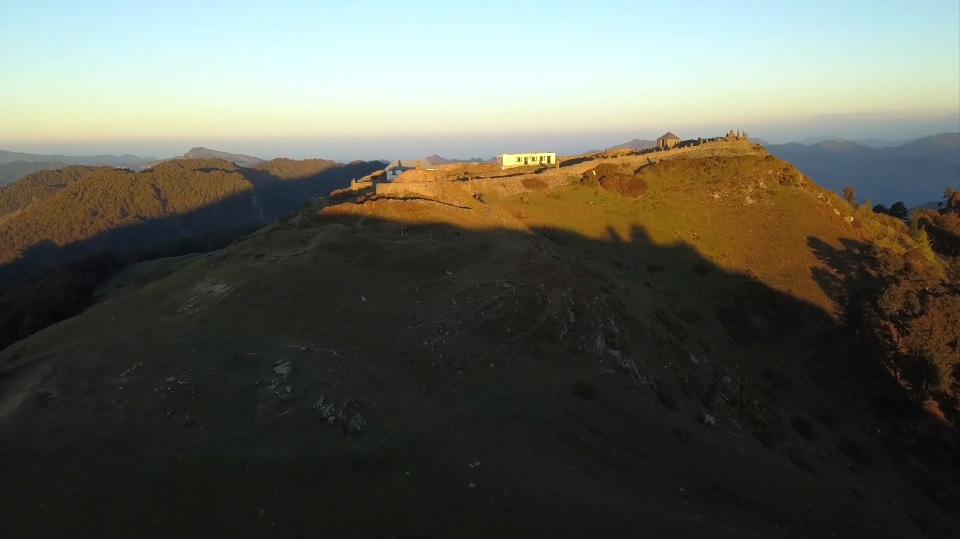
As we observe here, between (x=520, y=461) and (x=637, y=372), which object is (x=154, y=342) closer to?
(x=520, y=461)

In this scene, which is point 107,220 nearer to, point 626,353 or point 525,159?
point 525,159

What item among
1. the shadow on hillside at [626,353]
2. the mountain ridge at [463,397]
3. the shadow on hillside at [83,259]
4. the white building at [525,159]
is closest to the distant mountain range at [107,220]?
the shadow on hillside at [83,259]

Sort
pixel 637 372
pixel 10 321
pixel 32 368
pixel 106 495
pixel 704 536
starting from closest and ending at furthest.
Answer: pixel 106 495 → pixel 704 536 → pixel 32 368 → pixel 637 372 → pixel 10 321

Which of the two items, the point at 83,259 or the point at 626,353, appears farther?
the point at 83,259

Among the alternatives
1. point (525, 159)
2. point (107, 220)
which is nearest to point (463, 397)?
point (525, 159)

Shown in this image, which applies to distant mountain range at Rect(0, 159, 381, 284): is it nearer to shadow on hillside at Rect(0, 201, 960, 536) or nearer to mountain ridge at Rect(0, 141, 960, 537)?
mountain ridge at Rect(0, 141, 960, 537)

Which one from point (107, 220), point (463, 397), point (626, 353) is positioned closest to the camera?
point (463, 397)

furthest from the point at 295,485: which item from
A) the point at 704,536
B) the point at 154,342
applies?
the point at 704,536
